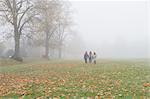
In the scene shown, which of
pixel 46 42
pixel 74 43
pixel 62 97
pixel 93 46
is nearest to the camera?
pixel 62 97

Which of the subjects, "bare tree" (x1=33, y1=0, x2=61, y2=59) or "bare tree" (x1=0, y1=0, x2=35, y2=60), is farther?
"bare tree" (x1=33, y1=0, x2=61, y2=59)

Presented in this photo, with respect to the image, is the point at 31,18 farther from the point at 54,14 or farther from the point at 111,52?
the point at 111,52

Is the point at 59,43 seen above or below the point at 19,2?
below

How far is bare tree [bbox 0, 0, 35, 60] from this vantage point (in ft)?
149

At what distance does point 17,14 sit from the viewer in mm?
46906

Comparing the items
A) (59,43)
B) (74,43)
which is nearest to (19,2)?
(59,43)

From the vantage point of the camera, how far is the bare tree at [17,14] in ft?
149

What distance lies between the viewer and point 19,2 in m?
47.6

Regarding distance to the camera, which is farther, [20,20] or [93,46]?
[93,46]

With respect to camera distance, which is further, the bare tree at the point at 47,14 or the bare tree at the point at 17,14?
the bare tree at the point at 47,14

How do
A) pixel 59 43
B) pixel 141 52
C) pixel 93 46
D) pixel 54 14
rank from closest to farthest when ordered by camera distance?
pixel 54 14
pixel 59 43
pixel 141 52
pixel 93 46

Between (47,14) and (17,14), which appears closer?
(17,14)

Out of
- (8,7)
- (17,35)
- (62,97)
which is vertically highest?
(8,7)

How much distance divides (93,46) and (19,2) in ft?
496
